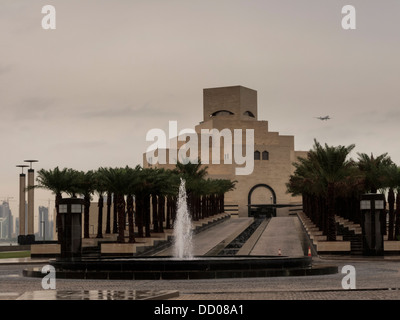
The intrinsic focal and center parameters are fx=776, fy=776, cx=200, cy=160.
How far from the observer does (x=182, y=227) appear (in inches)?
2125

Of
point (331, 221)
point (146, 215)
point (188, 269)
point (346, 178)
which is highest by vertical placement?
point (346, 178)

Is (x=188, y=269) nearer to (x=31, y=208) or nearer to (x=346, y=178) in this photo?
(x=346, y=178)

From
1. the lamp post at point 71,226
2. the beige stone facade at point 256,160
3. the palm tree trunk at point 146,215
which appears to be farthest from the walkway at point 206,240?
the beige stone facade at point 256,160

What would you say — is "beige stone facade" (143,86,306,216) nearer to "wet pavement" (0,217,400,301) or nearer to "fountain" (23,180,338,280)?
"wet pavement" (0,217,400,301)

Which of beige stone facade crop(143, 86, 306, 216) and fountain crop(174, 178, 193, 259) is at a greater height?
beige stone facade crop(143, 86, 306, 216)

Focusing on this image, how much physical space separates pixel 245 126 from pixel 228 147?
4.53 meters

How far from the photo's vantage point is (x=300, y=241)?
149 feet

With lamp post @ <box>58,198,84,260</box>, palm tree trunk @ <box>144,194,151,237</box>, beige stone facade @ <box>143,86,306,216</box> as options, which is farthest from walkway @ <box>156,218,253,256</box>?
beige stone facade @ <box>143,86,306,216</box>

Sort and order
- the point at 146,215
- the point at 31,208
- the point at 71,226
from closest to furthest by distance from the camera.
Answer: the point at 71,226 < the point at 146,215 < the point at 31,208

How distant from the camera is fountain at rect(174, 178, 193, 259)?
43.2m

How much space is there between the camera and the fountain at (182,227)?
43.2m

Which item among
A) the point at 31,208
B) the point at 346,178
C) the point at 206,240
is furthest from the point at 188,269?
the point at 31,208

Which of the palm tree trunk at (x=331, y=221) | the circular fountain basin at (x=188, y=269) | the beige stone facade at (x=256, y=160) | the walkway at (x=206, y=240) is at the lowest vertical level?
the walkway at (x=206, y=240)

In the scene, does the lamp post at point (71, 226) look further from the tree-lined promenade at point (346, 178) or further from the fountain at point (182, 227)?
the tree-lined promenade at point (346, 178)
